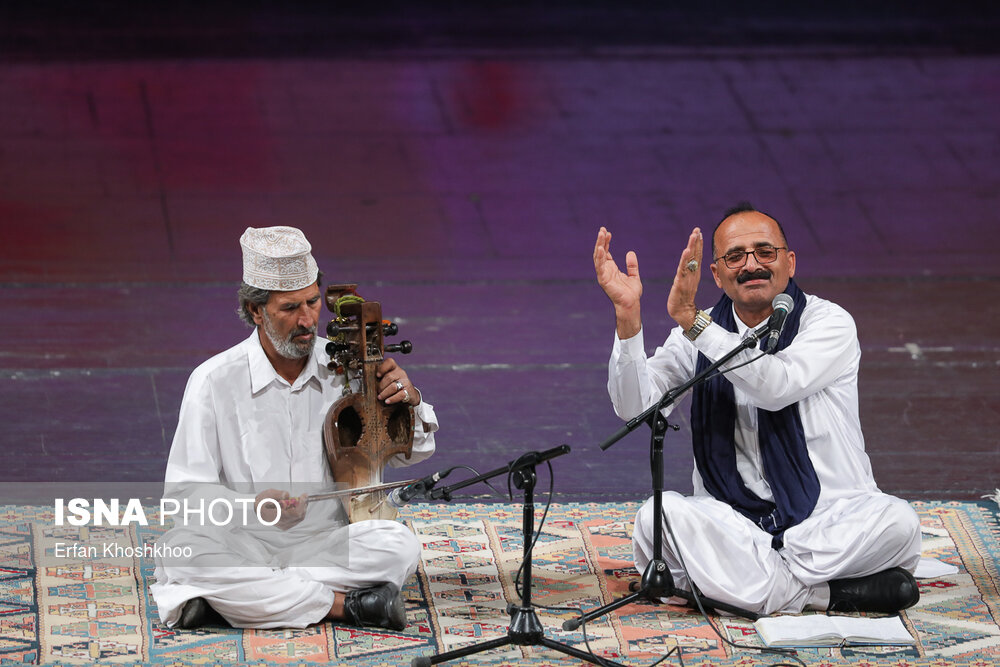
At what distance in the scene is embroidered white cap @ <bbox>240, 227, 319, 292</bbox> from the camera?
430cm

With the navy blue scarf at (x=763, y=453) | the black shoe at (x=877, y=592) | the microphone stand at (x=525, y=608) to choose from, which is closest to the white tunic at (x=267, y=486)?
the microphone stand at (x=525, y=608)

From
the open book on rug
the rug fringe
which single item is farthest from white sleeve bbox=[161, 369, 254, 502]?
the rug fringe

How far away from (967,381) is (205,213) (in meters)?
4.63

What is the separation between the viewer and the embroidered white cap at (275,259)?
430 centimetres

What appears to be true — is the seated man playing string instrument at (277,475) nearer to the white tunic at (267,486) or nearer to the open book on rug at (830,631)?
the white tunic at (267,486)

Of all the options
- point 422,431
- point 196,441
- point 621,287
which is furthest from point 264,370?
point 621,287

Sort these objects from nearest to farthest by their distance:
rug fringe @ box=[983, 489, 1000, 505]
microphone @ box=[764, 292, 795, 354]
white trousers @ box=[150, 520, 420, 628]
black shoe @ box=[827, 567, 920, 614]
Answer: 1. microphone @ box=[764, 292, 795, 354]
2. white trousers @ box=[150, 520, 420, 628]
3. black shoe @ box=[827, 567, 920, 614]
4. rug fringe @ box=[983, 489, 1000, 505]

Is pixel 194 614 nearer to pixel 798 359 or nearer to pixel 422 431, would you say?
pixel 422 431

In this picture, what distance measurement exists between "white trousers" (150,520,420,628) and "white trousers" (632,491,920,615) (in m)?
0.76

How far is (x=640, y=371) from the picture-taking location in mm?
4543

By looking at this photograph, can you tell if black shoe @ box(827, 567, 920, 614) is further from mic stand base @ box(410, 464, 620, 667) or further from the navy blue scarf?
mic stand base @ box(410, 464, 620, 667)

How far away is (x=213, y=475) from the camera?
4.33 metres

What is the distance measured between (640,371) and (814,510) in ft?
2.12

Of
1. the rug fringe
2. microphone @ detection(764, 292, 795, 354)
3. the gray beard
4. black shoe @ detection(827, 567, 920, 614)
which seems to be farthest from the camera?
the rug fringe
